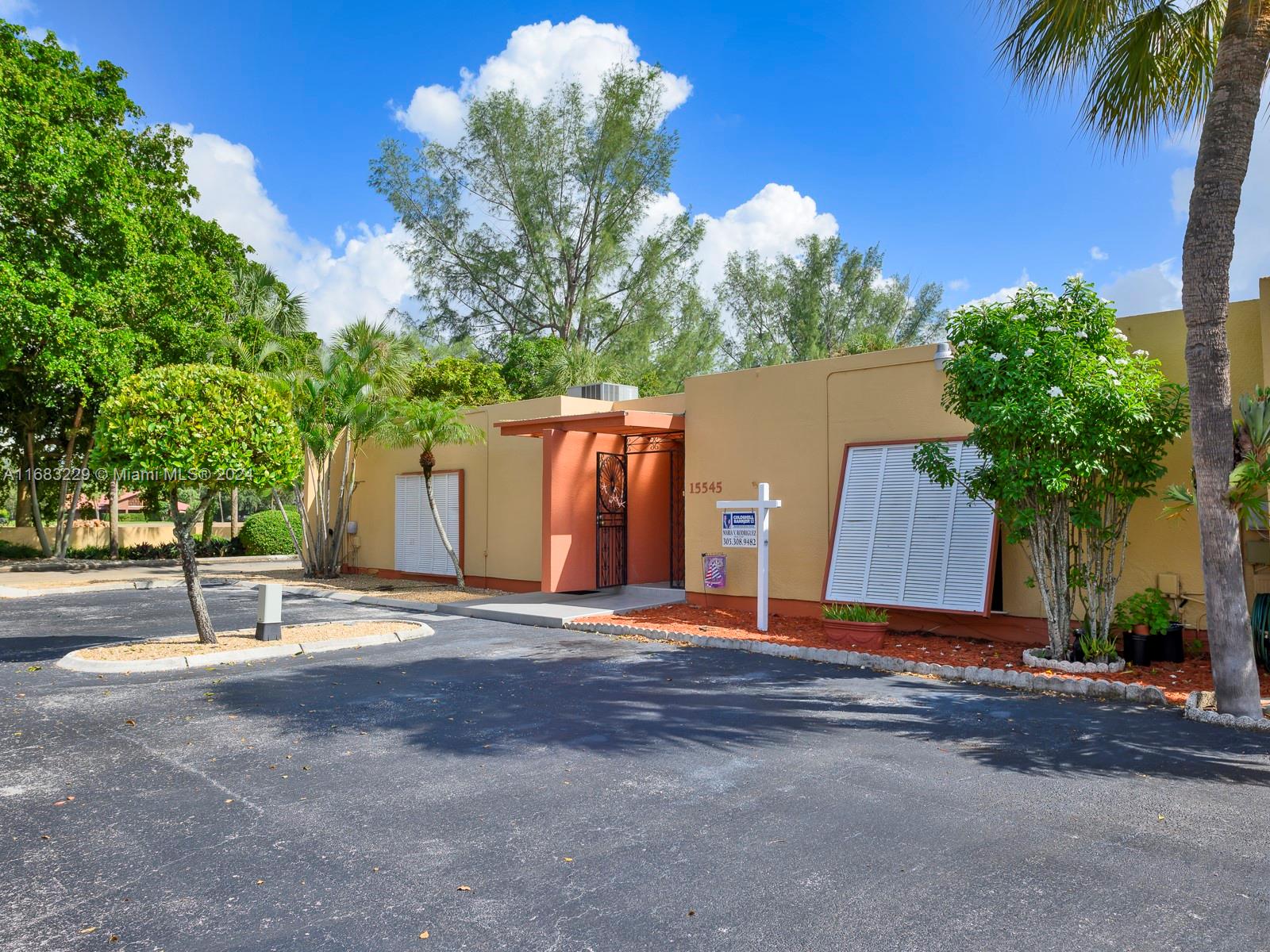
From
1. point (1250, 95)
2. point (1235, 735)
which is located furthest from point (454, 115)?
point (1235, 735)

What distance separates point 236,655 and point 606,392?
875 cm

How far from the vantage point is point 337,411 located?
1880cm

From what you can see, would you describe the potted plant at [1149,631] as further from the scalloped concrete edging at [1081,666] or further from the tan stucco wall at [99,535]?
the tan stucco wall at [99,535]

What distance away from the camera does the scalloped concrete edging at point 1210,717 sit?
6.61 metres

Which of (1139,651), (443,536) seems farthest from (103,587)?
(1139,651)

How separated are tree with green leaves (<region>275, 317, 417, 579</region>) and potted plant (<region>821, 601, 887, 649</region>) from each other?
11489 mm

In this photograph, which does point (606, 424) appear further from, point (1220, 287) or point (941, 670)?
point (1220, 287)

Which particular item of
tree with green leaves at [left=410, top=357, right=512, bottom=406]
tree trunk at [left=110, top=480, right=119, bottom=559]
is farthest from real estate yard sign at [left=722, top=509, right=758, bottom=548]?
tree trunk at [left=110, top=480, right=119, bottom=559]

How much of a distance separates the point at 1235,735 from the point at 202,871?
698 cm

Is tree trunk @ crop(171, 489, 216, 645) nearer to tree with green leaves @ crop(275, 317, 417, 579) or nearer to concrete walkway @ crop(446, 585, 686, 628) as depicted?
concrete walkway @ crop(446, 585, 686, 628)

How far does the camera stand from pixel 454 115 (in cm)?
2992

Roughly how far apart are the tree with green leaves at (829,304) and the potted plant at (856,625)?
22445 millimetres

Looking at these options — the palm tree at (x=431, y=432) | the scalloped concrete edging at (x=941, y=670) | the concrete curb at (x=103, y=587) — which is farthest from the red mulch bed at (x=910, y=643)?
the concrete curb at (x=103, y=587)

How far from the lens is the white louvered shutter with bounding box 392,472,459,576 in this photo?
60.0 ft
